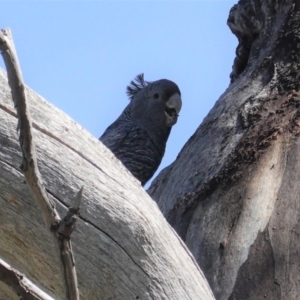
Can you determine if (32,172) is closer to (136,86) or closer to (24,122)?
(24,122)

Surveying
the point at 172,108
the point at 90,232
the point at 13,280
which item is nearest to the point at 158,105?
the point at 172,108

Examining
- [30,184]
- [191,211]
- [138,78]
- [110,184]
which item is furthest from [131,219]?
[138,78]

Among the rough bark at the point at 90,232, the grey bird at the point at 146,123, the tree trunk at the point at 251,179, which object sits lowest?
the rough bark at the point at 90,232

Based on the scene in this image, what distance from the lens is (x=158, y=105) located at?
4.81 metres

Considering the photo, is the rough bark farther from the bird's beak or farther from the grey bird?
the bird's beak

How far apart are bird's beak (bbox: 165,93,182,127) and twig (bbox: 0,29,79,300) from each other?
3.76 meters

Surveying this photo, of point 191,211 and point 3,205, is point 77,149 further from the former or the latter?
point 191,211

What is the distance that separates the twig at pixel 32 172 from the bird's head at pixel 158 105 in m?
3.72

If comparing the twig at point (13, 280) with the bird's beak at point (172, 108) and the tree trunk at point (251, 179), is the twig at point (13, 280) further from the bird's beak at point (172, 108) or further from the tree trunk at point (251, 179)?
the bird's beak at point (172, 108)

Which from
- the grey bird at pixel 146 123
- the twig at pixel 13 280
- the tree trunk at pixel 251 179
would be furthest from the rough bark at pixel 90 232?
the grey bird at pixel 146 123

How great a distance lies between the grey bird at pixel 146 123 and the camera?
4418 millimetres

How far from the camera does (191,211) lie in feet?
8.06

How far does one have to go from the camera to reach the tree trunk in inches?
85.0

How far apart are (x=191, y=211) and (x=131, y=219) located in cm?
92
